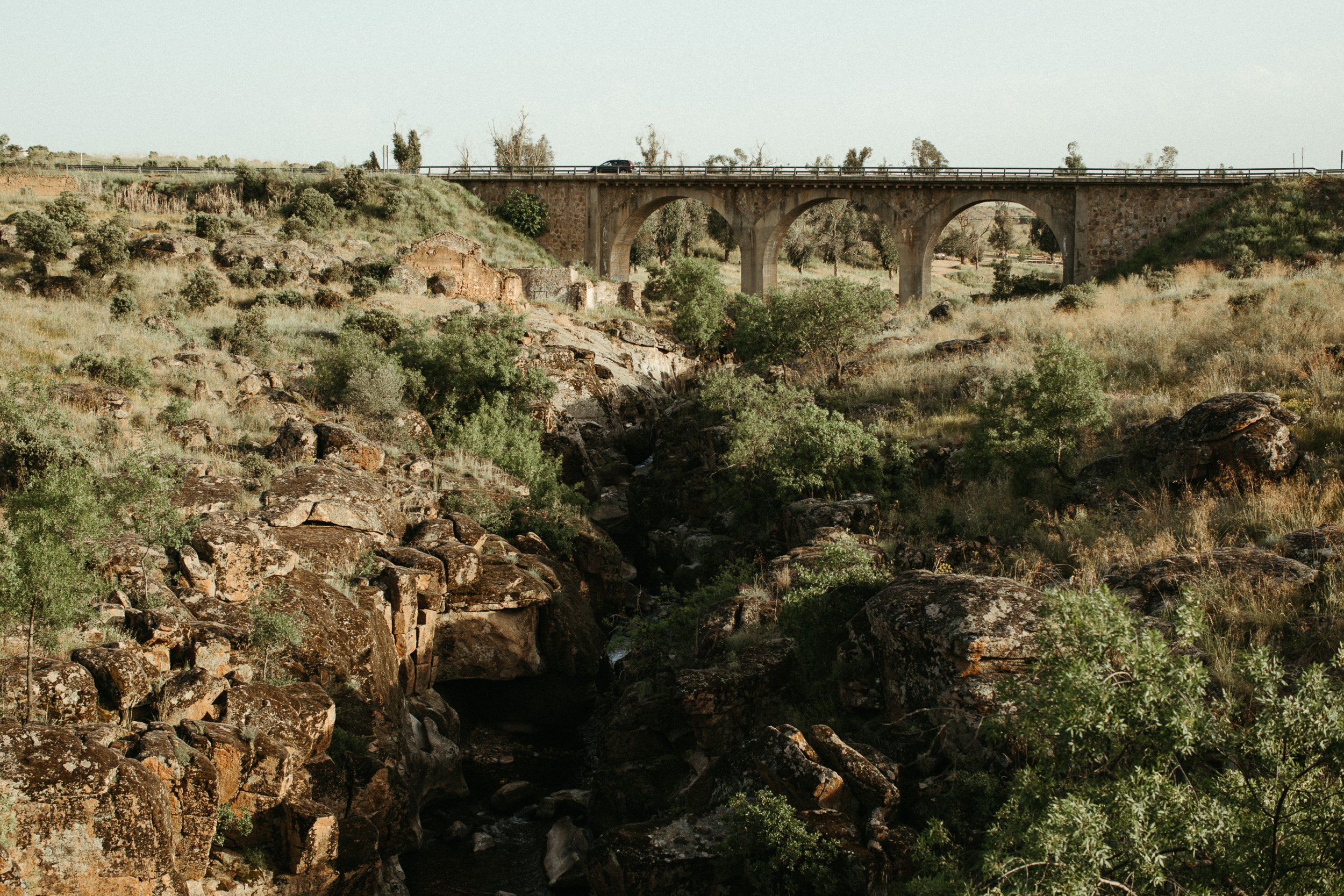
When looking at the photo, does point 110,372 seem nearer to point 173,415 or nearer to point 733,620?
point 173,415

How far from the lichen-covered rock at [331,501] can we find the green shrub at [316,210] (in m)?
23.2

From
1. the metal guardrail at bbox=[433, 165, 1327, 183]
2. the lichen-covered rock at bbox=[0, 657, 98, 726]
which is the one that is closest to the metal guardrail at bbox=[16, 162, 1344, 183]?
the metal guardrail at bbox=[433, 165, 1327, 183]

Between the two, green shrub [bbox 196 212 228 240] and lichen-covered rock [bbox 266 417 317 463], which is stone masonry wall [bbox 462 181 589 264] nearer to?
green shrub [bbox 196 212 228 240]

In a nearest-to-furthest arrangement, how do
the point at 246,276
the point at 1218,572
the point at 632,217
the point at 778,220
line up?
the point at 1218,572 < the point at 246,276 < the point at 778,220 < the point at 632,217

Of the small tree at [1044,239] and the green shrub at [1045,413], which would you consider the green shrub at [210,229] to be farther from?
the small tree at [1044,239]

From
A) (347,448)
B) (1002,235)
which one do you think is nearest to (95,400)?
(347,448)

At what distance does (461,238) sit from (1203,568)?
89.5 ft

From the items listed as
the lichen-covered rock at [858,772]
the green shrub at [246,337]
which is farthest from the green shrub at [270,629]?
the green shrub at [246,337]

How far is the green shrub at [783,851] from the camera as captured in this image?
760 cm

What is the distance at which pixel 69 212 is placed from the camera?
2745 centimetres

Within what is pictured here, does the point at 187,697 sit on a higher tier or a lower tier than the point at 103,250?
lower

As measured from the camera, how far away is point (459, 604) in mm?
14414

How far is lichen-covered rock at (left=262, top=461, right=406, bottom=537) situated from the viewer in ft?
44.9

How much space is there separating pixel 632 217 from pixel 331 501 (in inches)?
1286
